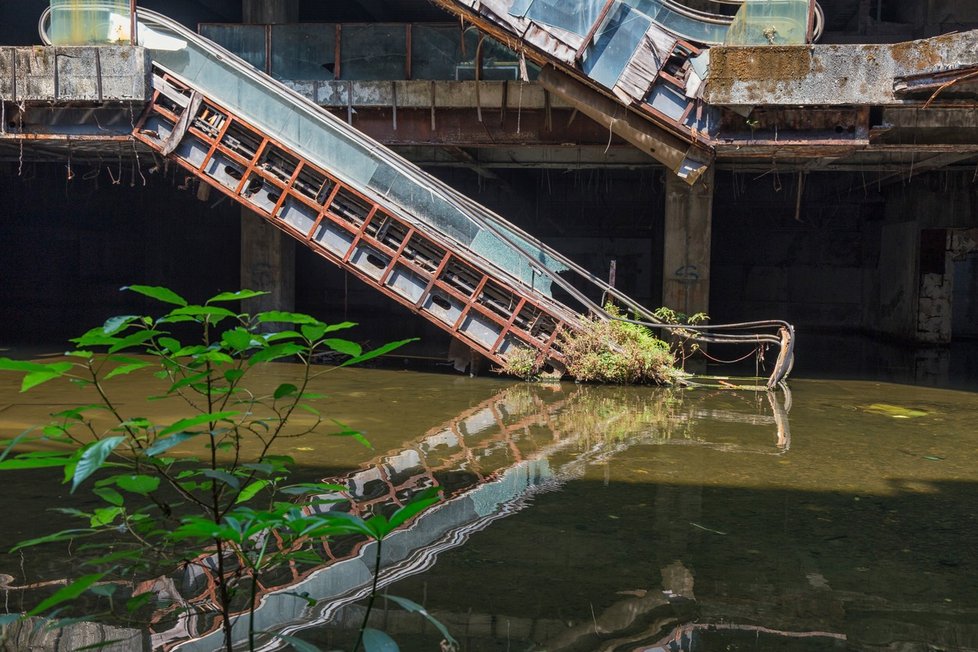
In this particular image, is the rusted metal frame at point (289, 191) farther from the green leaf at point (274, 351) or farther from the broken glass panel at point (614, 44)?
the green leaf at point (274, 351)

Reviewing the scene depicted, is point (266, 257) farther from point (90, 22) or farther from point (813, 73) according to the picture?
point (813, 73)

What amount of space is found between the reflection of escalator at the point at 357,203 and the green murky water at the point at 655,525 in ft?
7.36

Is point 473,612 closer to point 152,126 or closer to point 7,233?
point 152,126

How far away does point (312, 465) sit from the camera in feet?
24.9

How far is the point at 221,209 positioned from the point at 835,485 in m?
21.3

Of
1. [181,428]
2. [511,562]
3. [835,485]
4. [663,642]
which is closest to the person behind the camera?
[181,428]

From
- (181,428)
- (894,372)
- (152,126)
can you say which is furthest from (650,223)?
(181,428)

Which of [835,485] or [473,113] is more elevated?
[473,113]

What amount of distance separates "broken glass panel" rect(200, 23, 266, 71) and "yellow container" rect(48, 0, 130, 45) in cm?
176

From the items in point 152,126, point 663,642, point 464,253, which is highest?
point 152,126

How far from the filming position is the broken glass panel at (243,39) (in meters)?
→ 14.7

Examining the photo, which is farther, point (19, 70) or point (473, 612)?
point (19, 70)

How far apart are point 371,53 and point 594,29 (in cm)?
402

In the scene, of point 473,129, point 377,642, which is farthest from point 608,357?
point 377,642
